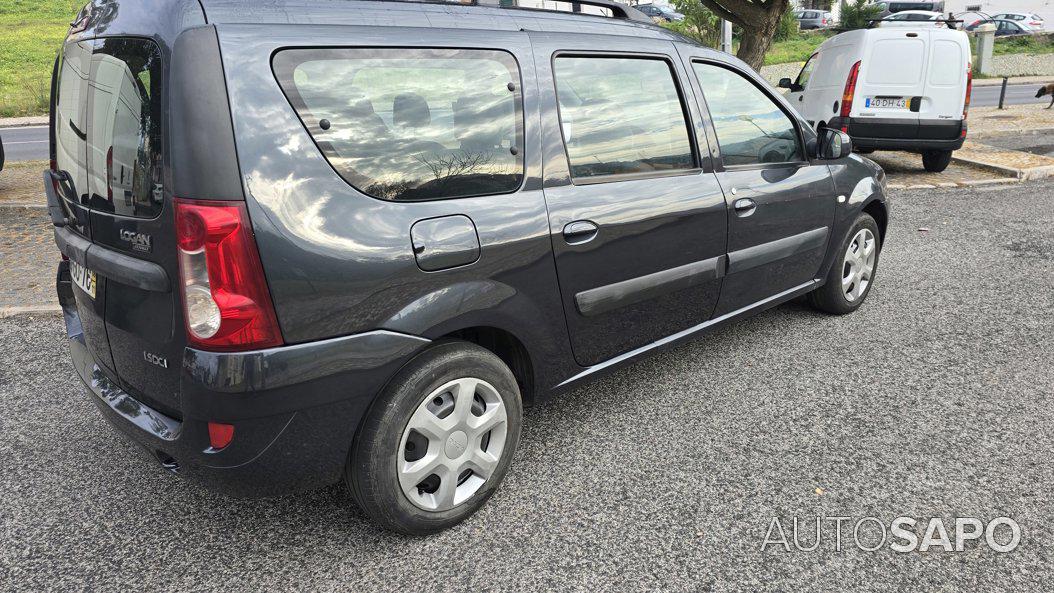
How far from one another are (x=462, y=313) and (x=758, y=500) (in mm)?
1308

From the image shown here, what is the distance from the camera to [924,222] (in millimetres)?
7289

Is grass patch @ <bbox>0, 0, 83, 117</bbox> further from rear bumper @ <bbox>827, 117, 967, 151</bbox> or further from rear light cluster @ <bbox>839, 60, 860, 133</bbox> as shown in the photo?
rear bumper @ <bbox>827, 117, 967, 151</bbox>

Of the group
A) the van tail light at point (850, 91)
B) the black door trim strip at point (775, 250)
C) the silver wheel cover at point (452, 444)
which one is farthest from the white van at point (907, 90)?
the silver wheel cover at point (452, 444)

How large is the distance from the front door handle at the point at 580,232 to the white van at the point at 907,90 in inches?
308

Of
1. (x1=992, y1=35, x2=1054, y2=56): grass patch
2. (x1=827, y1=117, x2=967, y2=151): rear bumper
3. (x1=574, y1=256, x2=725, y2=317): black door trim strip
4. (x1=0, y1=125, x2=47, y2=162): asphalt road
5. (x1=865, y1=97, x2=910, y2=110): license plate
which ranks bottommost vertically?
(x1=992, y1=35, x2=1054, y2=56): grass patch

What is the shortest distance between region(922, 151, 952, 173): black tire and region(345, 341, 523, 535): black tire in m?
9.47

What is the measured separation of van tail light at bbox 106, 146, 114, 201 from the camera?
90.0 inches

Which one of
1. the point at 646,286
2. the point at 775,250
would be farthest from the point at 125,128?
the point at 775,250

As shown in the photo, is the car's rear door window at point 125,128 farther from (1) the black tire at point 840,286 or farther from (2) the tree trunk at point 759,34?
(2) the tree trunk at point 759,34

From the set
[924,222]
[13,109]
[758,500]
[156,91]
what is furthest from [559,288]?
[13,109]

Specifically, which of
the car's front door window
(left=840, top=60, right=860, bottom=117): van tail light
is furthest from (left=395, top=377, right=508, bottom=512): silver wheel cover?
(left=840, top=60, right=860, bottom=117): van tail light

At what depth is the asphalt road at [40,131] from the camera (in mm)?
14695

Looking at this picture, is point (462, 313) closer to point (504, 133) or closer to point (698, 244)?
point (504, 133)

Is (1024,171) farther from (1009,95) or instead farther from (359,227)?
(1009,95)
